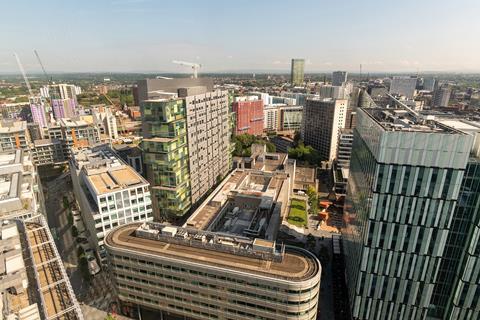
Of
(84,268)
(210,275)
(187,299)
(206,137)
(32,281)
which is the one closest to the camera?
(32,281)

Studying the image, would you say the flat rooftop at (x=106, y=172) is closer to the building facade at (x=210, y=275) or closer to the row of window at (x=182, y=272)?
the building facade at (x=210, y=275)

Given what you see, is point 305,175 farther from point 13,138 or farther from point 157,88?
point 13,138

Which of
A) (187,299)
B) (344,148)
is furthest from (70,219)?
(344,148)

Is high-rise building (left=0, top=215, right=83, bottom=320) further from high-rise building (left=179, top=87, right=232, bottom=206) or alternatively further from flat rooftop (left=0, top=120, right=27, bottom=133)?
flat rooftop (left=0, top=120, right=27, bottom=133)

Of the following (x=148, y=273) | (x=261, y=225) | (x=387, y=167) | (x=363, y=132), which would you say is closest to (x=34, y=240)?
(x=148, y=273)

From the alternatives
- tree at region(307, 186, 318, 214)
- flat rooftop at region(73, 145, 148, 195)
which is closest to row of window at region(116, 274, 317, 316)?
flat rooftop at region(73, 145, 148, 195)

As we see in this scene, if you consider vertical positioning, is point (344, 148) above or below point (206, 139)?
below

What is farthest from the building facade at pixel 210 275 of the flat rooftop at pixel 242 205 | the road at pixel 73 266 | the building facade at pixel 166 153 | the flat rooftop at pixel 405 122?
the building facade at pixel 166 153
